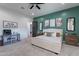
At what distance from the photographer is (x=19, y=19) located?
7.13ft

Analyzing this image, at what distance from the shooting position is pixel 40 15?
7.69 ft

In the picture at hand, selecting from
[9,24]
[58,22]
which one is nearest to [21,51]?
[9,24]

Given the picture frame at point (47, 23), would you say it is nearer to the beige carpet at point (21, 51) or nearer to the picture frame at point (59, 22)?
the picture frame at point (59, 22)

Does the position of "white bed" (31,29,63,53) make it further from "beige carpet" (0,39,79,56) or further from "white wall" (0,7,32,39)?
"white wall" (0,7,32,39)

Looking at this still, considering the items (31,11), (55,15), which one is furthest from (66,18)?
(31,11)

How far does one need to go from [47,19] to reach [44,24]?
163 mm

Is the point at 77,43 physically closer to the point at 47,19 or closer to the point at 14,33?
the point at 47,19

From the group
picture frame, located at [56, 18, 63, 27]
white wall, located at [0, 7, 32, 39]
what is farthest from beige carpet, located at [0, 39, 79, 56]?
picture frame, located at [56, 18, 63, 27]

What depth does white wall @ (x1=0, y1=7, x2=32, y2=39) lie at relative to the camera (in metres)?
2.01

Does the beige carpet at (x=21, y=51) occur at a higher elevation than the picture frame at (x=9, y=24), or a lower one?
lower

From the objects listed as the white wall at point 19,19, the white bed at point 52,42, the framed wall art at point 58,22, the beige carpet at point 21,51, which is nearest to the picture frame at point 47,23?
the white bed at point 52,42

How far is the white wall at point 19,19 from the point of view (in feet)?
6.59

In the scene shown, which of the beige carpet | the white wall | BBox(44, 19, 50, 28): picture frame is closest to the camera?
the white wall

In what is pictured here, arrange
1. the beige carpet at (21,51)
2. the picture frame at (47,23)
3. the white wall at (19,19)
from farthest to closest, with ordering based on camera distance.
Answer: the picture frame at (47,23), the beige carpet at (21,51), the white wall at (19,19)
